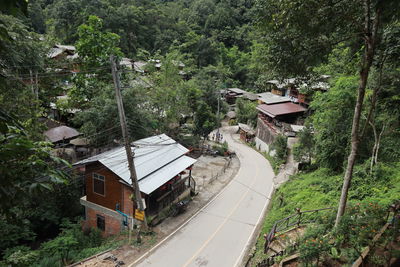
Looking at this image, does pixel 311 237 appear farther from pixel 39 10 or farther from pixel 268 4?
pixel 39 10

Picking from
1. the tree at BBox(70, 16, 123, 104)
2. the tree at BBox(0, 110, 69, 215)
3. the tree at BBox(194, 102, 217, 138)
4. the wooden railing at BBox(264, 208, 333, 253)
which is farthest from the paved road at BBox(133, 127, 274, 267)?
the tree at BBox(70, 16, 123, 104)

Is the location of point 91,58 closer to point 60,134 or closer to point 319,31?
point 60,134

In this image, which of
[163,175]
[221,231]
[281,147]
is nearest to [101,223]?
[163,175]

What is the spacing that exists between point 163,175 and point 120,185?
2.75 metres

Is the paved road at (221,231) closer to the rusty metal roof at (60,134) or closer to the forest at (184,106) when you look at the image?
the forest at (184,106)

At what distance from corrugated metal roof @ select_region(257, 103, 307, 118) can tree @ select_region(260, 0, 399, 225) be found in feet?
90.5

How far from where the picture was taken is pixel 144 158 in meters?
18.1

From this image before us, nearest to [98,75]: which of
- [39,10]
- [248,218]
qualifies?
[248,218]

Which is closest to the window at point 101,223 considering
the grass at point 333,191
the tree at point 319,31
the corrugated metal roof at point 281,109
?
the grass at point 333,191

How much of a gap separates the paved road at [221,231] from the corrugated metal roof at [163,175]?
3.27 metres

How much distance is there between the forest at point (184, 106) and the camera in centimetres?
363

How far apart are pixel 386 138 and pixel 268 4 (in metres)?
13.5

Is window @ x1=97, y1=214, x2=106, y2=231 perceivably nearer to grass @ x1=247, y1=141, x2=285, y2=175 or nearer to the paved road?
the paved road

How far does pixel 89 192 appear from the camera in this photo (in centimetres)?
1731
